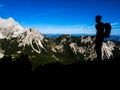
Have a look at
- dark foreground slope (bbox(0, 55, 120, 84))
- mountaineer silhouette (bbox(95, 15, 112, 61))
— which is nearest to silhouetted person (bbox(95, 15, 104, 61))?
mountaineer silhouette (bbox(95, 15, 112, 61))

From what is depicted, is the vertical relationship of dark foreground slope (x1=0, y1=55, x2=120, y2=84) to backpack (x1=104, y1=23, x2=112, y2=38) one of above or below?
below

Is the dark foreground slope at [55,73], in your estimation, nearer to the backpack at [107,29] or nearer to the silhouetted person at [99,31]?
the silhouetted person at [99,31]

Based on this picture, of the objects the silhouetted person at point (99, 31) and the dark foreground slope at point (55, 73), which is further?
the silhouetted person at point (99, 31)

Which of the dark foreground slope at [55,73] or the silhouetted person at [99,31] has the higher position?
the silhouetted person at [99,31]

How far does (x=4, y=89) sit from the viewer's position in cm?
2127

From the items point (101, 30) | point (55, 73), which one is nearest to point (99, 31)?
point (101, 30)

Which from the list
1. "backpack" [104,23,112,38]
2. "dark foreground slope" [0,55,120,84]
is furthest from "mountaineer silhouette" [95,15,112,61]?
"dark foreground slope" [0,55,120,84]

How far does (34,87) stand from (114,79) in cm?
860

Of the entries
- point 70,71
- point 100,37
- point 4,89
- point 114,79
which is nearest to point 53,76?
point 70,71

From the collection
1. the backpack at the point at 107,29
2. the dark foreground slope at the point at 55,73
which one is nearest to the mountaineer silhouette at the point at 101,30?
the backpack at the point at 107,29

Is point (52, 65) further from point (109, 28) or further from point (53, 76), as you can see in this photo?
point (109, 28)

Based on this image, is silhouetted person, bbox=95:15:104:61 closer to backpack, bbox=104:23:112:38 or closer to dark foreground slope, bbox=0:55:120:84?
backpack, bbox=104:23:112:38

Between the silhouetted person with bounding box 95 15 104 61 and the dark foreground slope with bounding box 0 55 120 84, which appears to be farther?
the silhouetted person with bounding box 95 15 104 61

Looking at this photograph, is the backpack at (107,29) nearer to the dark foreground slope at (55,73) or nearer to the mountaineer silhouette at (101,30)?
the mountaineer silhouette at (101,30)
